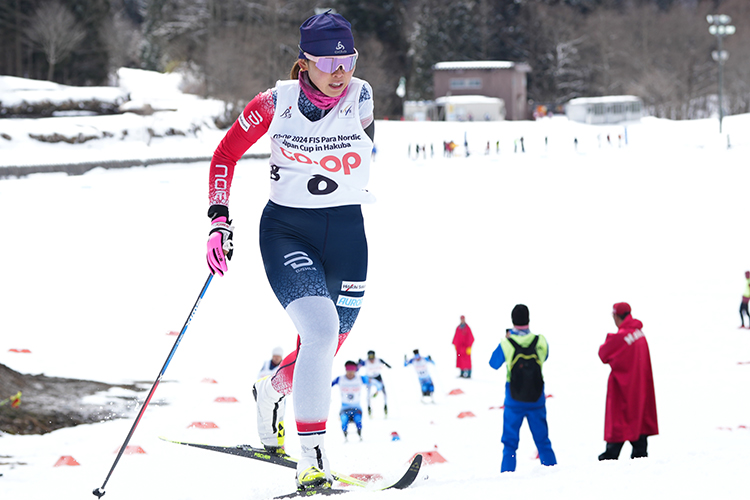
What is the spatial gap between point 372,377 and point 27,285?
30.8 feet

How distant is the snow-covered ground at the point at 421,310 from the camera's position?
5.77 metres

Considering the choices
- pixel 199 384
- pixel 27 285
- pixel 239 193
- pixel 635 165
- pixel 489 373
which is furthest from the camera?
pixel 635 165

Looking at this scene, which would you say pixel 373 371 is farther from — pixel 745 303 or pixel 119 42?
pixel 119 42

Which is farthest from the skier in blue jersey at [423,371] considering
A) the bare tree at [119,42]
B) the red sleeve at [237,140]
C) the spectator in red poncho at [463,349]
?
the bare tree at [119,42]

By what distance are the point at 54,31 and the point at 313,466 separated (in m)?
49.9

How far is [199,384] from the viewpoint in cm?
1068

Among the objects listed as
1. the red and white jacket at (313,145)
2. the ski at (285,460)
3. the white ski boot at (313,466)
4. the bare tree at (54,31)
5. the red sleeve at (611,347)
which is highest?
the bare tree at (54,31)

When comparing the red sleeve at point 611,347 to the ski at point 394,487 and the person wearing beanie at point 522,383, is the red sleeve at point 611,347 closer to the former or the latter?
the person wearing beanie at point 522,383

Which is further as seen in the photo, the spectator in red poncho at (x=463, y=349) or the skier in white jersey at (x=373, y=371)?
the spectator in red poncho at (x=463, y=349)

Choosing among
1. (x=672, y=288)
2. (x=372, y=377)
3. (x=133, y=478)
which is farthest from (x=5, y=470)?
(x=672, y=288)

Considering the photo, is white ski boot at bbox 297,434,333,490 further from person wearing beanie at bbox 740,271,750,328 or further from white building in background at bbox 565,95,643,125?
white building in background at bbox 565,95,643,125

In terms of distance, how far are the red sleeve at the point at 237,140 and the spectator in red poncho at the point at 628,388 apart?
3.18 m

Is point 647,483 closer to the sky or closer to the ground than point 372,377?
closer to the sky

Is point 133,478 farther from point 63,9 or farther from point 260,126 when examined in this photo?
point 63,9
